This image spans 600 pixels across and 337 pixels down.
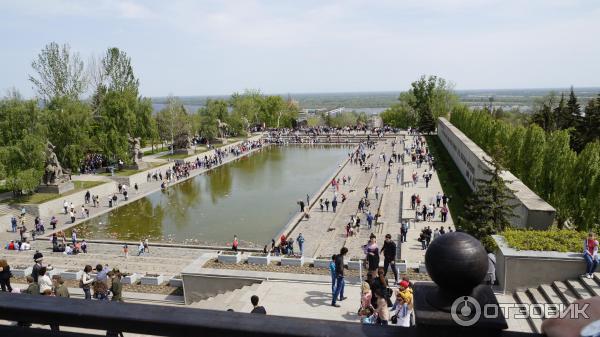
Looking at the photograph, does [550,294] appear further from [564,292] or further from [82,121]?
[82,121]

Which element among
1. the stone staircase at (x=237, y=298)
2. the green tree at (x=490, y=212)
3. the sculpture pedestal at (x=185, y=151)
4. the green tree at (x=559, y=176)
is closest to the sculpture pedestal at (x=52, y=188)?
the sculpture pedestal at (x=185, y=151)

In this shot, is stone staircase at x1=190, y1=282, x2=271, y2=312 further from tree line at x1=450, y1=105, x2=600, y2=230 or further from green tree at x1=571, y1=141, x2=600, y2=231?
green tree at x1=571, y1=141, x2=600, y2=231

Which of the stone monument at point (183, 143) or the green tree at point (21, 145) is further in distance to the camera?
the stone monument at point (183, 143)

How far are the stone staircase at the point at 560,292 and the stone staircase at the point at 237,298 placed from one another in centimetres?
607

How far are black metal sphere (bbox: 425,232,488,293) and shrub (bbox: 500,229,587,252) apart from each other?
984cm

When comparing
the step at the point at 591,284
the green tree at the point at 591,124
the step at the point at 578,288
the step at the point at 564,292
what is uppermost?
the green tree at the point at 591,124

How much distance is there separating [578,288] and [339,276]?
4.99 m

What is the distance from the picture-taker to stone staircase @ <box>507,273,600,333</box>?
8.94m

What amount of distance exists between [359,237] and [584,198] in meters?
9.70

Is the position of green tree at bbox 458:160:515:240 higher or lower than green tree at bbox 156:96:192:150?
lower

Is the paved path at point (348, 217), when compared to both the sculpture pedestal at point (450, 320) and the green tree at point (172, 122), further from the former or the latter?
the green tree at point (172, 122)

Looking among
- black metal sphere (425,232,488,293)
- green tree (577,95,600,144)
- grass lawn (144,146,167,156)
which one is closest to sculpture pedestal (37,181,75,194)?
grass lawn (144,146,167,156)

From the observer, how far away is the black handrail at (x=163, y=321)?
4.74 ft

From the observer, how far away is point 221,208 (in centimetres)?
2847
